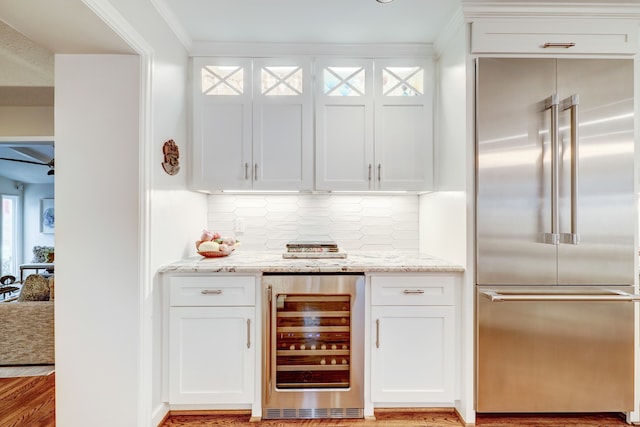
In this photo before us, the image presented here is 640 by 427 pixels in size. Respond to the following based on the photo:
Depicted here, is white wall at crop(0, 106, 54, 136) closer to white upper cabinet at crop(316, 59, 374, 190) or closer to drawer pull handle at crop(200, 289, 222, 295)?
drawer pull handle at crop(200, 289, 222, 295)

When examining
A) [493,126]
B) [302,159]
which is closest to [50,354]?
[302,159]

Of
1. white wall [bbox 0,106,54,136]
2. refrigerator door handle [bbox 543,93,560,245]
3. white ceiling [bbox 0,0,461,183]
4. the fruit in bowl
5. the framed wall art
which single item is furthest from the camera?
the framed wall art

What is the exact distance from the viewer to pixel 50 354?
266cm

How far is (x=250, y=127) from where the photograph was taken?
2.34 metres

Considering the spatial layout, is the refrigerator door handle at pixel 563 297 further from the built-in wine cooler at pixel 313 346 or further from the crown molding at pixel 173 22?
the crown molding at pixel 173 22

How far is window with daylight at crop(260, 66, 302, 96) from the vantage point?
2359mm

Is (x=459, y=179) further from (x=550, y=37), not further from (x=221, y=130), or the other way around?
(x=221, y=130)

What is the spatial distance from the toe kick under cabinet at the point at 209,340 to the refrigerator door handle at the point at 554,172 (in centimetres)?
173

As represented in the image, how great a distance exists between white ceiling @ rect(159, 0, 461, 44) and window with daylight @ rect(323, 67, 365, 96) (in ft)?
0.63

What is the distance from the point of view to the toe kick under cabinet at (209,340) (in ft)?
6.39

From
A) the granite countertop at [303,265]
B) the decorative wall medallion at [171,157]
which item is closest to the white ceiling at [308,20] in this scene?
the decorative wall medallion at [171,157]

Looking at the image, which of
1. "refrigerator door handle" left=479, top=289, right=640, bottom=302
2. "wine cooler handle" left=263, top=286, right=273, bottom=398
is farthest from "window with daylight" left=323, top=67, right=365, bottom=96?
"refrigerator door handle" left=479, top=289, right=640, bottom=302

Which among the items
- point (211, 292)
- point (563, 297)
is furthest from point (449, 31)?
point (211, 292)

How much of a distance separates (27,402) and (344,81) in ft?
9.89
